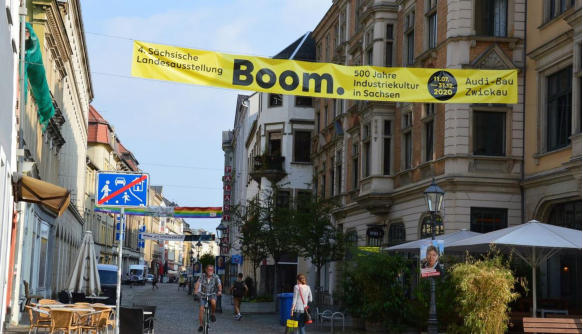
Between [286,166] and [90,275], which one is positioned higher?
[286,166]

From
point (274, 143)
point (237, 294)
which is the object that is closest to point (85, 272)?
point (237, 294)

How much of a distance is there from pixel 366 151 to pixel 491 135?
9177 mm

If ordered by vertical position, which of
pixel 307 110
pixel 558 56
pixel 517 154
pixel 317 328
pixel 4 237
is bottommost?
pixel 317 328

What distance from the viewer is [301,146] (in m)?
56.1

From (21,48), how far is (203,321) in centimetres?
744

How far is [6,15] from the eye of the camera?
14891mm

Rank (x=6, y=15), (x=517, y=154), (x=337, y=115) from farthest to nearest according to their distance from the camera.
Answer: (x=337, y=115), (x=517, y=154), (x=6, y=15)

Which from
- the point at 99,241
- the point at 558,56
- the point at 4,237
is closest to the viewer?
the point at 4,237

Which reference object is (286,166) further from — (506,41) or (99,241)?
(99,241)

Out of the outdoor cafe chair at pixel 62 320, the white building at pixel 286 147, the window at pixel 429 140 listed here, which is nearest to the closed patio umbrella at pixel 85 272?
the outdoor cafe chair at pixel 62 320

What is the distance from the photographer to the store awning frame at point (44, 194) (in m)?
15.7

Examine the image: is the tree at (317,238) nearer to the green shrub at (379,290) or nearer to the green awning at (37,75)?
the green shrub at (379,290)

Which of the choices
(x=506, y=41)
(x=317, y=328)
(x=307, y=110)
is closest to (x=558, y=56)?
(x=506, y=41)

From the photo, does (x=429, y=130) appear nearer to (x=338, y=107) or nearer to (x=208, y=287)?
(x=208, y=287)
